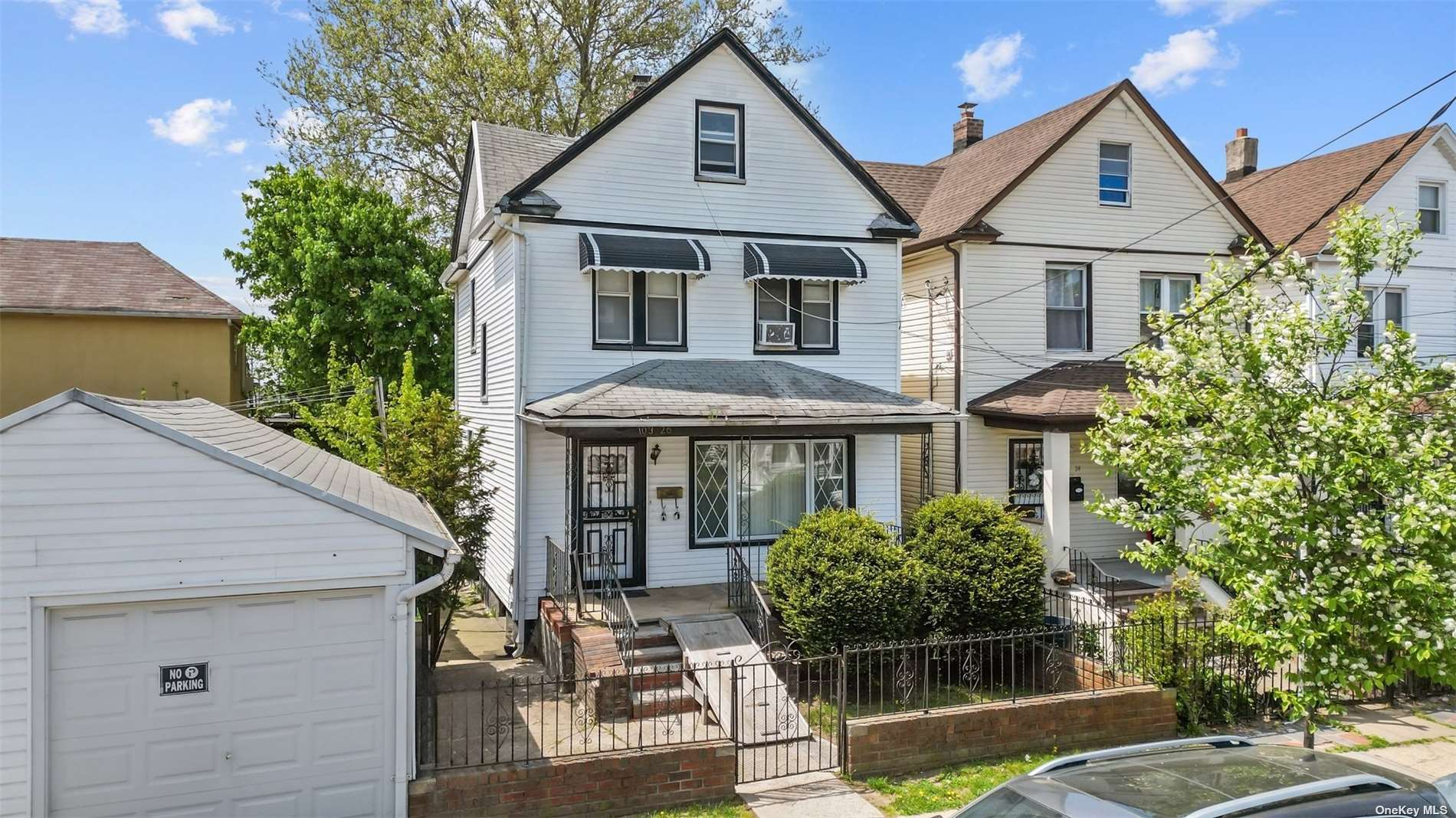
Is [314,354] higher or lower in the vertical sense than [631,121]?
lower

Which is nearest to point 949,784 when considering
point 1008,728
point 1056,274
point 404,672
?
point 1008,728

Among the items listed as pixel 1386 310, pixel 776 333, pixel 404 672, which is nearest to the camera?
pixel 404 672

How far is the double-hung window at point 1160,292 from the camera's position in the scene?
61.9 ft

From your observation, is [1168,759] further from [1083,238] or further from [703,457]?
[1083,238]

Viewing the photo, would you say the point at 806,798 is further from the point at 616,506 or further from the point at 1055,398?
the point at 1055,398

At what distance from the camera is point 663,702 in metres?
10.8

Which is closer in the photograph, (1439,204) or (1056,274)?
(1056,274)

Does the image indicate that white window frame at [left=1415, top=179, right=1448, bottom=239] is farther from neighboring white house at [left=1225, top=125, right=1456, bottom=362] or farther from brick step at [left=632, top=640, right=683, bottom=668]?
brick step at [left=632, top=640, right=683, bottom=668]

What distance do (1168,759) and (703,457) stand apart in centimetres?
976

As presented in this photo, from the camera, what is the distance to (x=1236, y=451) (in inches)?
338

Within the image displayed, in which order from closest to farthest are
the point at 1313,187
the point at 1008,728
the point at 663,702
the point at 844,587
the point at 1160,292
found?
the point at 1008,728 → the point at 663,702 → the point at 844,587 → the point at 1160,292 → the point at 1313,187

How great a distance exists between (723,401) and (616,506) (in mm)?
2463

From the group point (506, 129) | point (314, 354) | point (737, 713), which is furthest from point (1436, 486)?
point (314, 354)

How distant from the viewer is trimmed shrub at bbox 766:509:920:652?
11.2 metres
